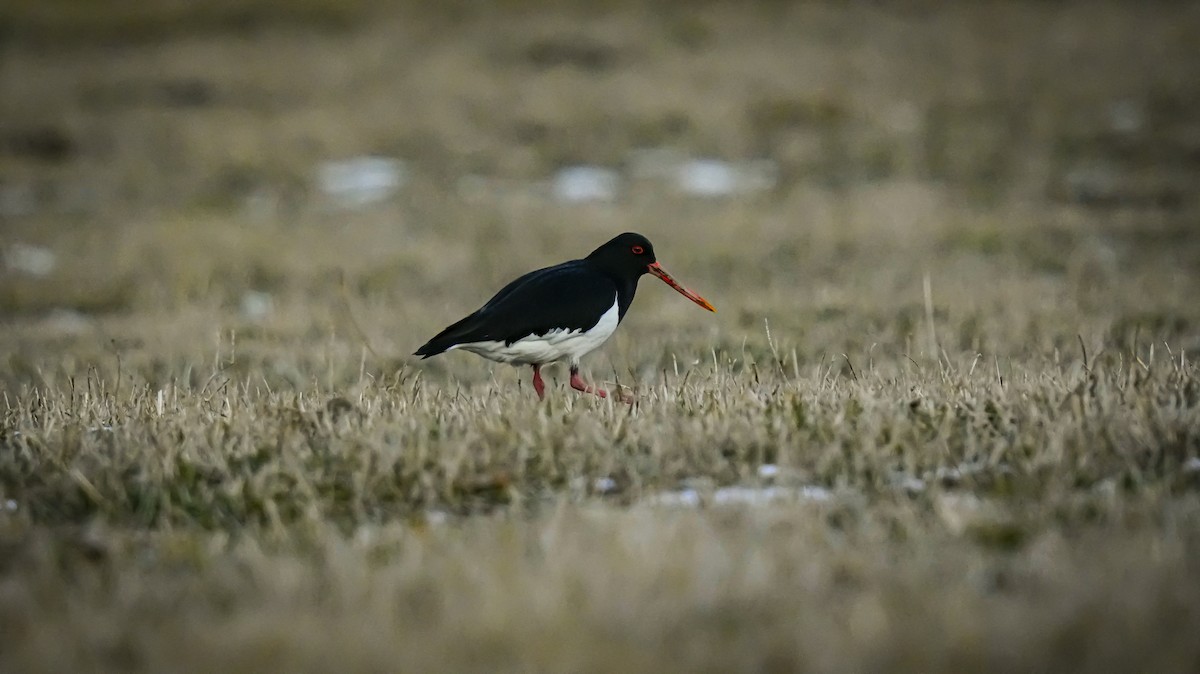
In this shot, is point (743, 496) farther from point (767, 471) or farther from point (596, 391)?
point (596, 391)

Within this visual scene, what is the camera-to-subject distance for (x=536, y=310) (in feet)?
23.9

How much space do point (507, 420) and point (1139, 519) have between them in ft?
9.25

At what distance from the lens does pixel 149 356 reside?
467 inches

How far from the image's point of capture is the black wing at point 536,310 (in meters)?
7.21

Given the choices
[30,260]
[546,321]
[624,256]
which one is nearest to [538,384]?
[546,321]

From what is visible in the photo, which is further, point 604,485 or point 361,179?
point 361,179

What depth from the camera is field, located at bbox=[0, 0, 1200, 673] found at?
380cm

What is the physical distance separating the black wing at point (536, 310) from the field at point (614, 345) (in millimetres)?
413

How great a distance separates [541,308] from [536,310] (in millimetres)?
33

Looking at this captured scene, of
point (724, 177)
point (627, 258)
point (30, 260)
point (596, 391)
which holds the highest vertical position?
point (724, 177)

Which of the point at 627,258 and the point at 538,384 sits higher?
the point at 627,258

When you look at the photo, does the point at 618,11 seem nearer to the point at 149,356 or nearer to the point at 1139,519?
the point at 149,356

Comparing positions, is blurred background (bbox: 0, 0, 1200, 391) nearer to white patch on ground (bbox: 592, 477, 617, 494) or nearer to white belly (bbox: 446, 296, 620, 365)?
white belly (bbox: 446, 296, 620, 365)

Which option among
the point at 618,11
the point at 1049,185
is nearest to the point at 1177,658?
Result: the point at 1049,185
